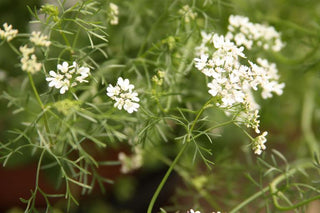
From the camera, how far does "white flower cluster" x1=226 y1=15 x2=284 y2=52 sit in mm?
808

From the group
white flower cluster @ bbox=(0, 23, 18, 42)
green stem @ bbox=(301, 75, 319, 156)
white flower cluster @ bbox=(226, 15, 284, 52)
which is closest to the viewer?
white flower cluster @ bbox=(0, 23, 18, 42)

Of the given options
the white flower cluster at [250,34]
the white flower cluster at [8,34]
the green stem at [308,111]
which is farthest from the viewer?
the green stem at [308,111]

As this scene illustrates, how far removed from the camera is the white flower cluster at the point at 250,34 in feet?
2.65

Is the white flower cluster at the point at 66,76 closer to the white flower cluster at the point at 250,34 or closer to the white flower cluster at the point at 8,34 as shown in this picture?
the white flower cluster at the point at 8,34

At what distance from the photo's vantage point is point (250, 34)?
2.84 feet

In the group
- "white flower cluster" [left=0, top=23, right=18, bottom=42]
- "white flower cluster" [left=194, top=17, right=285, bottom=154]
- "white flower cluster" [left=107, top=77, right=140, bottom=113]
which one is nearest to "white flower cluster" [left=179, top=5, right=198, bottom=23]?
"white flower cluster" [left=194, top=17, right=285, bottom=154]

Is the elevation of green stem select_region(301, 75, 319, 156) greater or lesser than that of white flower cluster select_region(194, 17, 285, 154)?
greater

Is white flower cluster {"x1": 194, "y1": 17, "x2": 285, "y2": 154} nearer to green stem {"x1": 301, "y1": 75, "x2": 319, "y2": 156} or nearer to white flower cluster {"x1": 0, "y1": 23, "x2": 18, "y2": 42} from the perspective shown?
white flower cluster {"x1": 0, "y1": 23, "x2": 18, "y2": 42}

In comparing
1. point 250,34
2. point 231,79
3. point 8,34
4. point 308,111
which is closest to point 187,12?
point 250,34

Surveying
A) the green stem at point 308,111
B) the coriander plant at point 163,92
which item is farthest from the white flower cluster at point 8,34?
the green stem at point 308,111

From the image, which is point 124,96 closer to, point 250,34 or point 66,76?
point 66,76

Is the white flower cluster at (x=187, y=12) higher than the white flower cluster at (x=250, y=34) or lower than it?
lower

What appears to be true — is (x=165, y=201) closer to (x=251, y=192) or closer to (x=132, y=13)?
(x=251, y=192)

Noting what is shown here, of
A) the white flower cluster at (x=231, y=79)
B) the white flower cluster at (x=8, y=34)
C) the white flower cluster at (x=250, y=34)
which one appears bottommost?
the white flower cluster at (x=8, y=34)
